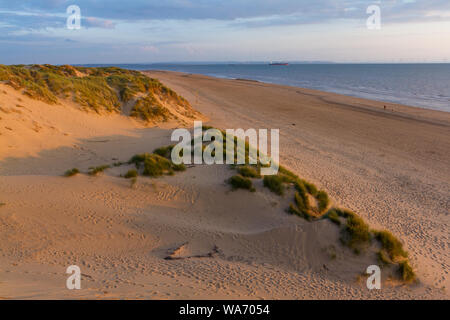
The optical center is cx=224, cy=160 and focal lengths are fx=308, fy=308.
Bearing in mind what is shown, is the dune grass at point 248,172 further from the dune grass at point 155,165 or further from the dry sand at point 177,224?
the dune grass at point 155,165

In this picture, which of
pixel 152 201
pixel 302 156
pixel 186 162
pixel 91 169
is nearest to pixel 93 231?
pixel 152 201

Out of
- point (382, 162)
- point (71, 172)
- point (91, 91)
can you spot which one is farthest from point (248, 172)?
point (91, 91)

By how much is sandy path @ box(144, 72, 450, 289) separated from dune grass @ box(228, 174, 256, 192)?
3.37m

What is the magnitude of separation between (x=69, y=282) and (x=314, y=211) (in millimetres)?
5911

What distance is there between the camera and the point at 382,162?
14.4m

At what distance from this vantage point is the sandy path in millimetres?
8477

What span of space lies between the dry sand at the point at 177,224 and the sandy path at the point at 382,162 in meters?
0.07

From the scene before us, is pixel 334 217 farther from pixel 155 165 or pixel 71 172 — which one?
pixel 71 172

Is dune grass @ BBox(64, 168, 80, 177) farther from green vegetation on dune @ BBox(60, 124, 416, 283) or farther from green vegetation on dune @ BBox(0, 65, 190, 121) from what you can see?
green vegetation on dune @ BBox(0, 65, 190, 121)

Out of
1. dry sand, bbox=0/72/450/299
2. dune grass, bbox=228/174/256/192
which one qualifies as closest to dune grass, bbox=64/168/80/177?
dry sand, bbox=0/72/450/299

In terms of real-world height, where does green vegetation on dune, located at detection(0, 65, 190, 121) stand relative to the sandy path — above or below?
above

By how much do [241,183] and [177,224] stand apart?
89.6 inches

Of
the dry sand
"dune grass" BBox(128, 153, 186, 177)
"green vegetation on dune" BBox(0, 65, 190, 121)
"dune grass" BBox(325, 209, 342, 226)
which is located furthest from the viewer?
"green vegetation on dune" BBox(0, 65, 190, 121)

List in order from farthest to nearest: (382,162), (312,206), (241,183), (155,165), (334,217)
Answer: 1. (382,162)
2. (155,165)
3. (241,183)
4. (312,206)
5. (334,217)
